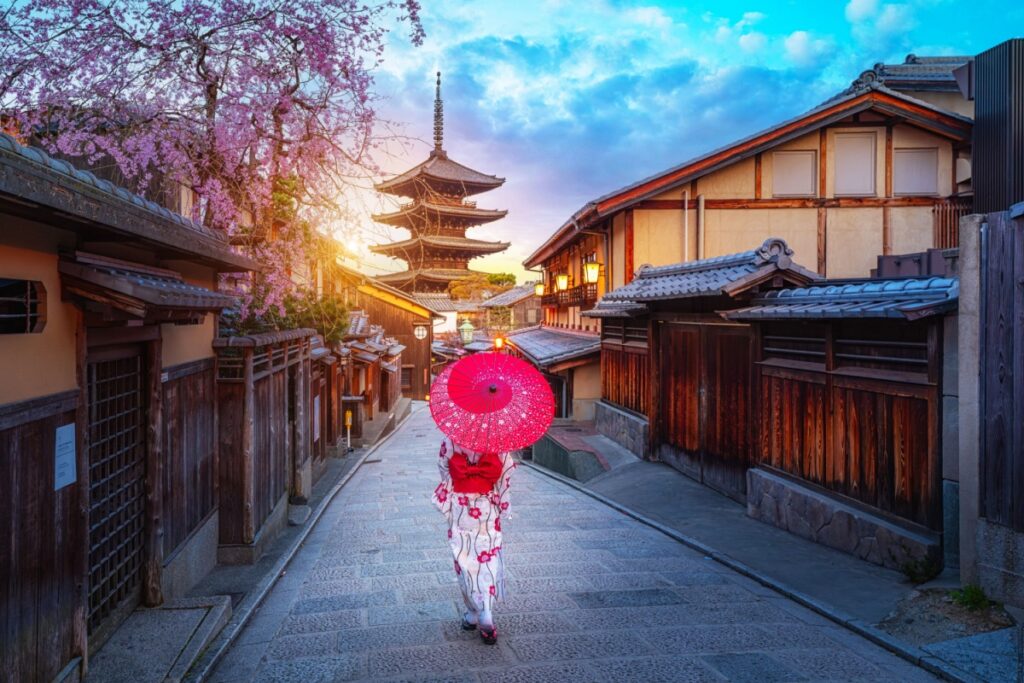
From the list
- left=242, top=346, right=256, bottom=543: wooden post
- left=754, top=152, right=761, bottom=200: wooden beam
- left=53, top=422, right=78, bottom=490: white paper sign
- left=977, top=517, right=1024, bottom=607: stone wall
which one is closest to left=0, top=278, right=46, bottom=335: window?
left=53, top=422, right=78, bottom=490: white paper sign

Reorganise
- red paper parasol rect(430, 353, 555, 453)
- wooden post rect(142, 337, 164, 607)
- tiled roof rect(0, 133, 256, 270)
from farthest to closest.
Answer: wooden post rect(142, 337, 164, 607) < red paper parasol rect(430, 353, 555, 453) < tiled roof rect(0, 133, 256, 270)

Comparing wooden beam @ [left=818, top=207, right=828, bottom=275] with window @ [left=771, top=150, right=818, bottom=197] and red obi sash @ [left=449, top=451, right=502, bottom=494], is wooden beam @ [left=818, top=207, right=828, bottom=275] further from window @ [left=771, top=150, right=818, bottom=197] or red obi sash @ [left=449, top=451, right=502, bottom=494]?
red obi sash @ [left=449, top=451, right=502, bottom=494]

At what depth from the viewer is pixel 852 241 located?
17.9 meters

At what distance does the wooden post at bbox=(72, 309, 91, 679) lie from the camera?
4426 millimetres

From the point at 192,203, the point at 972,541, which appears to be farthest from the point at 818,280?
the point at 192,203

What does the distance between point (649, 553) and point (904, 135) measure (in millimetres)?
14802

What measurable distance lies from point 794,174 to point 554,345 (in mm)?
9140

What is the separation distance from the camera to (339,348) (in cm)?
1850

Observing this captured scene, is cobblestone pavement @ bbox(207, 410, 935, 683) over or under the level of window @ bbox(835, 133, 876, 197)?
under

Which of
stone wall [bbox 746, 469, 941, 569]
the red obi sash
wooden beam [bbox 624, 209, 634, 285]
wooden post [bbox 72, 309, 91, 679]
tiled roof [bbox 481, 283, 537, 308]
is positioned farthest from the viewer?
tiled roof [bbox 481, 283, 537, 308]

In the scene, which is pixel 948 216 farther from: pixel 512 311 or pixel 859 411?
pixel 512 311

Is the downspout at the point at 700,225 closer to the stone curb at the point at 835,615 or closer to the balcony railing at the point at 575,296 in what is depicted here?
the balcony railing at the point at 575,296

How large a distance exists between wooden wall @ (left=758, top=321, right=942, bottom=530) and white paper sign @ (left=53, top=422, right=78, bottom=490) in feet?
22.8

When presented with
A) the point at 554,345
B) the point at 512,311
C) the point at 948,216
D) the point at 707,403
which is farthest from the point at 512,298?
the point at 707,403
